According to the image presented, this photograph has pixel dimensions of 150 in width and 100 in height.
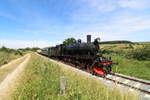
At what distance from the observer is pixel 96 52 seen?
56.6 feet

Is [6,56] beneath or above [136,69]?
beneath

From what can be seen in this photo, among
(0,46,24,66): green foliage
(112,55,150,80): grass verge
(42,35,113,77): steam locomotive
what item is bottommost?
(0,46,24,66): green foliage

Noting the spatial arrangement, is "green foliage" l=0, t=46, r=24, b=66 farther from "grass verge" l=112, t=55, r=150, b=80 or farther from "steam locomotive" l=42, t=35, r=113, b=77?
"grass verge" l=112, t=55, r=150, b=80

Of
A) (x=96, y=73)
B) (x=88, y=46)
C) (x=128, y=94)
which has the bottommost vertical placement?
(x=96, y=73)

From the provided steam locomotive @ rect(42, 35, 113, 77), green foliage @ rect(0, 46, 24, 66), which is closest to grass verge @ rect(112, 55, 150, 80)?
steam locomotive @ rect(42, 35, 113, 77)

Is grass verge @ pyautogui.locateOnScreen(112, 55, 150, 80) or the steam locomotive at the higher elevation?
the steam locomotive

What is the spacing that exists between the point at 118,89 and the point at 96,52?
38.5 ft

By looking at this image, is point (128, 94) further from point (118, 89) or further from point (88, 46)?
point (88, 46)

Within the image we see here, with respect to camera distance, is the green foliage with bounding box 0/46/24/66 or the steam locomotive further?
the green foliage with bounding box 0/46/24/66

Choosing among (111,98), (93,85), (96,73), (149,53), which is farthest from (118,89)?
(149,53)

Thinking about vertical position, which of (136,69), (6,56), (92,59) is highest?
(92,59)

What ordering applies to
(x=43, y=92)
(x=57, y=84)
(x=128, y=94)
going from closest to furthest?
(x=128, y=94) → (x=43, y=92) → (x=57, y=84)

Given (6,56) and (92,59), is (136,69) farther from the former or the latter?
(6,56)

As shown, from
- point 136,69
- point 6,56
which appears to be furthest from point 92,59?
point 6,56
